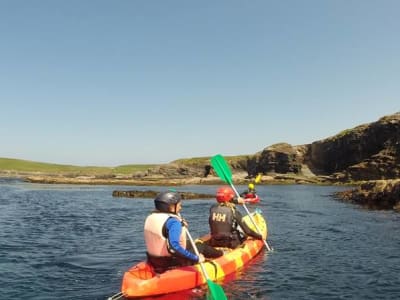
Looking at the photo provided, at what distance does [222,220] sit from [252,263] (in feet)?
6.87

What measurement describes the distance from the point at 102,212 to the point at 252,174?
77.2 meters

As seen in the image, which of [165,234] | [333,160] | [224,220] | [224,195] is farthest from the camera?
[333,160]

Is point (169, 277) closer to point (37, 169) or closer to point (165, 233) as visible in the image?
point (165, 233)

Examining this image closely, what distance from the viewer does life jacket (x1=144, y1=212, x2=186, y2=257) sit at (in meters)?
10.4

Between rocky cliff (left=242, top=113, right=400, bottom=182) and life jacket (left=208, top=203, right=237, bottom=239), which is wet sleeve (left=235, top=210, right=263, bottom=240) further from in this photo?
rocky cliff (left=242, top=113, right=400, bottom=182)

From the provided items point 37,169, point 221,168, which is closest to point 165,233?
point 221,168

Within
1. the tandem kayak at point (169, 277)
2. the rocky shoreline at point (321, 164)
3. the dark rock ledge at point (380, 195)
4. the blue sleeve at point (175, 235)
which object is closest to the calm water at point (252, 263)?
the tandem kayak at point (169, 277)

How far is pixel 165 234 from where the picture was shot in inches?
411

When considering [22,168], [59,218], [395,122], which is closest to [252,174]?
[395,122]

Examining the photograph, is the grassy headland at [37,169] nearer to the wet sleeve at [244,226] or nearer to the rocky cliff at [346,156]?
the rocky cliff at [346,156]

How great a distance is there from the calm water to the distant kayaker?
974mm

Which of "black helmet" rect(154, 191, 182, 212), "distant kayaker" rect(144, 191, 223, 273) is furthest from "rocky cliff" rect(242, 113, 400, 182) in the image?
"black helmet" rect(154, 191, 182, 212)

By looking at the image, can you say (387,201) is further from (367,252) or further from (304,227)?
(367,252)

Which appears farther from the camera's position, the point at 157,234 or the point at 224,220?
the point at 224,220
